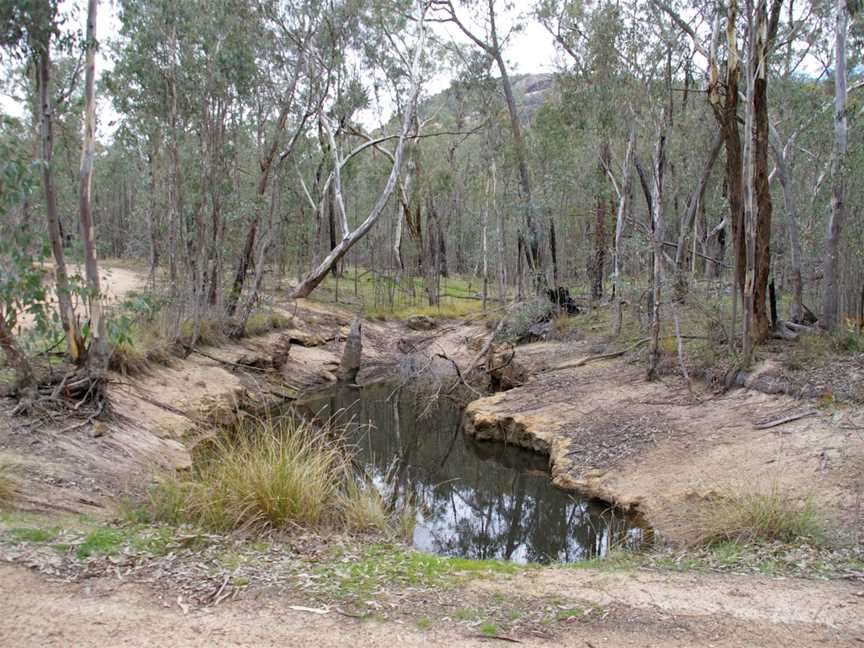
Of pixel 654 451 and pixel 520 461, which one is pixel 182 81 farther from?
pixel 654 451

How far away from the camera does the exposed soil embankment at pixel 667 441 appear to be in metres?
6.99

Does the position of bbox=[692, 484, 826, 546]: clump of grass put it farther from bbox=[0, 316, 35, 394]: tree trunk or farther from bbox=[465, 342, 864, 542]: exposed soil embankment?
bbox=[0, 316, 35, 394]: tree trunk

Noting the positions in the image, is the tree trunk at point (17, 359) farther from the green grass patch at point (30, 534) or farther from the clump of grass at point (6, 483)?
the green grass patch at point (30, 534)

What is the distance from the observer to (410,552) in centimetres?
529

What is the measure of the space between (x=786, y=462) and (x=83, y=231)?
8.56 m

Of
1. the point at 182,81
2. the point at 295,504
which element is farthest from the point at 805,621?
the point at 182,81

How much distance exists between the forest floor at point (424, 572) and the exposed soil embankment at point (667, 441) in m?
0.04

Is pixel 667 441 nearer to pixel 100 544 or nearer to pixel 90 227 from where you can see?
pixel 100 544

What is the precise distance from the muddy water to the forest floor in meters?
0.48

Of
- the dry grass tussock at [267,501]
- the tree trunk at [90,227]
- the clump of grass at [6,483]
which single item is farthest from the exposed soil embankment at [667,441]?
the tree trunk at [90,227]

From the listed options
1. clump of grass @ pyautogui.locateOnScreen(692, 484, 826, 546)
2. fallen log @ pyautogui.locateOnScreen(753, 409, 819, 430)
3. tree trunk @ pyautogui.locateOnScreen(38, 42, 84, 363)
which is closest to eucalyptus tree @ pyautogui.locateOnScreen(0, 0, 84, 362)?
tree trunk @ pyautogui.locateOnScreen(38, 42, 84, 363)

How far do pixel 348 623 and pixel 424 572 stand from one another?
104 cm

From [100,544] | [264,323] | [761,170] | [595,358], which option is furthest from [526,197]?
[100,544]

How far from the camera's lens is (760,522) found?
18.0 ft
